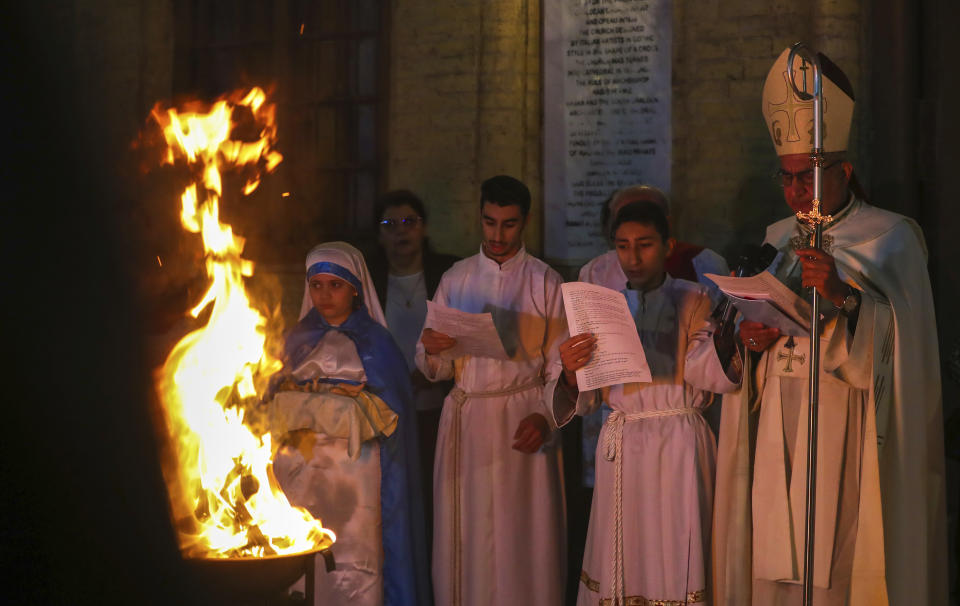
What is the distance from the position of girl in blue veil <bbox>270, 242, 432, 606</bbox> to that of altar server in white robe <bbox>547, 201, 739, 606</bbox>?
35.9 inches

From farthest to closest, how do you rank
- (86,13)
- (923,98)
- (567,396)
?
(86,13) → (923,98) → (567,396)

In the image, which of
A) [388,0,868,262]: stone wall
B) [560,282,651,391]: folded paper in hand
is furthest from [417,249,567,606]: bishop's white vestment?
[388,0,868,262]: stone wall

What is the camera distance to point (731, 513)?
4480 millimetres

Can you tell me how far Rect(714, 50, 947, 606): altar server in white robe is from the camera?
4.09m

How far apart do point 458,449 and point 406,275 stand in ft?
5.03

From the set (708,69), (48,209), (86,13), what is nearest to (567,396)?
(708,69)

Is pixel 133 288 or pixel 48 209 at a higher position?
pixel 48 209

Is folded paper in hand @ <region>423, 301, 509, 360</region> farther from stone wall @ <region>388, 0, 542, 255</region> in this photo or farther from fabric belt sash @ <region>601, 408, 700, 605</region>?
stone wall @ <region>388, 0, 542, 255</region>

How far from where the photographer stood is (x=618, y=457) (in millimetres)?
4719

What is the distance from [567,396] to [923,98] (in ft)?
10.1

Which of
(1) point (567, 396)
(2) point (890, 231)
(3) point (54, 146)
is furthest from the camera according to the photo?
(1) point (567, 396)

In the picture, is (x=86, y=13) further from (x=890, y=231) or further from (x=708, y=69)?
(x=890, y=231)

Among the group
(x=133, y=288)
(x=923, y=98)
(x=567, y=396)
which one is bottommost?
(x=567, y=396)

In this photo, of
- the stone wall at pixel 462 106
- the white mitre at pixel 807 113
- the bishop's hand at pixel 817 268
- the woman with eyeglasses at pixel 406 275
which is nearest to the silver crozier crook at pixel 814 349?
the bishop's hand at pixel 817 268
